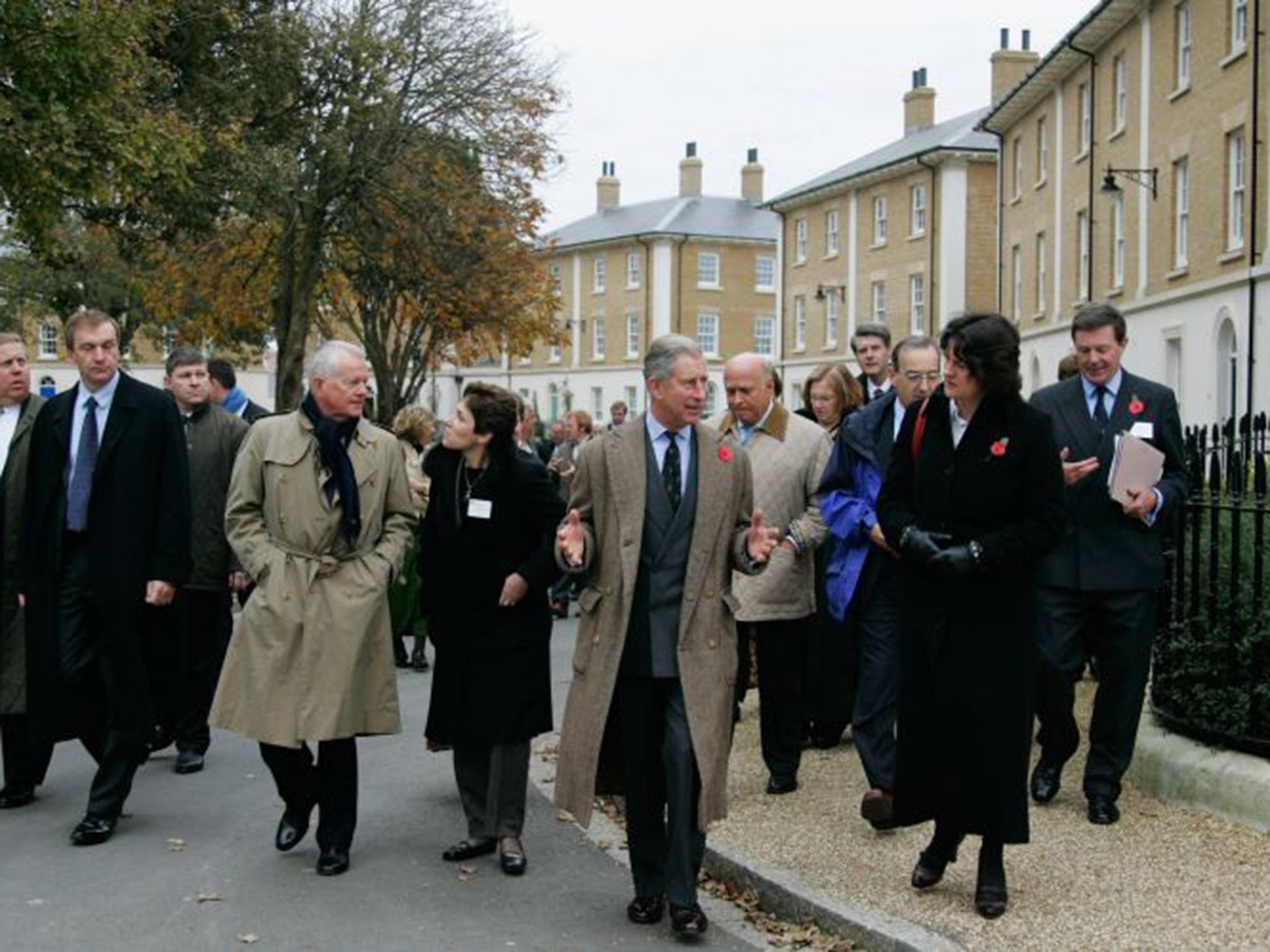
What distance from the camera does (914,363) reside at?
7.37m

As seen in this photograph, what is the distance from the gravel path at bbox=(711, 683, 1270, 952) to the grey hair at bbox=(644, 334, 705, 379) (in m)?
2.05

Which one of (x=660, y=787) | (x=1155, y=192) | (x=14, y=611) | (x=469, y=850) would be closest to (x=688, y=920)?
(x=660, y=787)

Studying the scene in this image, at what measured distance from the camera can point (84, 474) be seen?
7496 millimetres

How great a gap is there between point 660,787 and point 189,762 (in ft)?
13.0

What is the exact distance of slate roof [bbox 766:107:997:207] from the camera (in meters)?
51.7

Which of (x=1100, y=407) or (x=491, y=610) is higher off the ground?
(x=1100, y=407)

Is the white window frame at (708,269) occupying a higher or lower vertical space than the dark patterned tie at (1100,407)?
higher

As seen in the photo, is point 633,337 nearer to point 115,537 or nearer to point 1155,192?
point 1155,192

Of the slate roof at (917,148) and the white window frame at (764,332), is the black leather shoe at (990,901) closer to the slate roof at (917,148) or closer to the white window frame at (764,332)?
the slate roof at (917,148)

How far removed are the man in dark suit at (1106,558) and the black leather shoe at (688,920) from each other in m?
2.12

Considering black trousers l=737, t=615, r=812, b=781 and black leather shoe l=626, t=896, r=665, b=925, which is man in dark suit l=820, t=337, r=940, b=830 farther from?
black leather shoe l=626, t=896, r=665, b=925

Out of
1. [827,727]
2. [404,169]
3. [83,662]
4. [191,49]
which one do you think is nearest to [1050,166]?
[404,169]

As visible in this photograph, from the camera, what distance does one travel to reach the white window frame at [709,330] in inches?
3115

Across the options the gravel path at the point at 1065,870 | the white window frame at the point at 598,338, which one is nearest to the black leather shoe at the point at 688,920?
the gravel path at the point at 1065,870
